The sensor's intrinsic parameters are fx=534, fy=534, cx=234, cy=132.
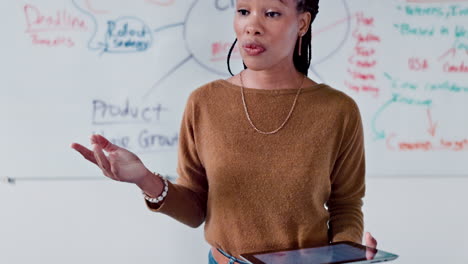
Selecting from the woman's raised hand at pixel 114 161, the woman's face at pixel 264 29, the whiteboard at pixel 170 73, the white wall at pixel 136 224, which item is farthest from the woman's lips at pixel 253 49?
the white wall at pixel 136 224

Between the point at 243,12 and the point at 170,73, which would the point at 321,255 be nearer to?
the point at 243,12

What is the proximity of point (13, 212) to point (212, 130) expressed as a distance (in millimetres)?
1037

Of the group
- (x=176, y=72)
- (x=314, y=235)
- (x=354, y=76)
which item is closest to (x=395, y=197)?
(x=354, y=76)

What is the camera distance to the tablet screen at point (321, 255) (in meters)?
0.63

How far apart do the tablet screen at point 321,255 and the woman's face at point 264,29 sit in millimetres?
279

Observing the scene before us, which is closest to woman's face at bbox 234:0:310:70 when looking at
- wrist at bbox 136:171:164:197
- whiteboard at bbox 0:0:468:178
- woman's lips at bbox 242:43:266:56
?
woman's lips at bbox 242:43:266:56

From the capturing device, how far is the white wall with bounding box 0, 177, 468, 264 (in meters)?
1.61

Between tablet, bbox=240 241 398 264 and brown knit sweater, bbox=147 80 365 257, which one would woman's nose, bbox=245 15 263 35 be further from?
tablet, bbox=240 241 398 264

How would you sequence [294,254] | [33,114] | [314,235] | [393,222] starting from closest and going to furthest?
[294,254] < [314,235] < [33,114] < [393,222]

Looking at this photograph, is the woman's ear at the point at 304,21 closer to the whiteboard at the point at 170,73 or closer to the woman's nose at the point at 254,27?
the woman's nose at the point at 254,27

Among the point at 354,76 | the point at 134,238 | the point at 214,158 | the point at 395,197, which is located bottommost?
the point at 134,238

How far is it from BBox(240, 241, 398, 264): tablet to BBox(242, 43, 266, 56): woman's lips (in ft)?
0.93

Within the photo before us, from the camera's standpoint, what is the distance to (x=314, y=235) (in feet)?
2.63

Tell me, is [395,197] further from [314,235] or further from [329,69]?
[314,235]
